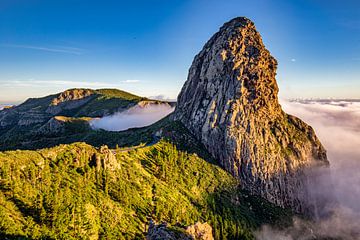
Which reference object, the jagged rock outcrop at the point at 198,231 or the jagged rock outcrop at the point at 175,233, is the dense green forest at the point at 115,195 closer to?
the jagged rock outcrop at the point at 198,231

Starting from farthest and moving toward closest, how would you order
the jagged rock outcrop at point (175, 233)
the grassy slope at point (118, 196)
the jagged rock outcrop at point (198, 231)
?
the grassy slope at point (118, 196)
the jagged rock outcrop at point (198, 231)
the jagged rock outcrop at point (175, 233)

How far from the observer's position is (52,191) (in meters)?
93.9

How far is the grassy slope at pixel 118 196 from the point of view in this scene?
81.8 m

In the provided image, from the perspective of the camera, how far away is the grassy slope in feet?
268

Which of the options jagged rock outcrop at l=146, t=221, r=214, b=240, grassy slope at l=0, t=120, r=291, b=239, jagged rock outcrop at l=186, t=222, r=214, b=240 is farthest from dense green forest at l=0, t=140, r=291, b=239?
jagged rock outcrop at l=146, t=221, r=214, b=240

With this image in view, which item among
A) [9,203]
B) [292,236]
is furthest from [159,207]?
[292,236]

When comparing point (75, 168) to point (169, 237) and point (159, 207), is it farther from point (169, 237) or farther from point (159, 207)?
point (169, 237)

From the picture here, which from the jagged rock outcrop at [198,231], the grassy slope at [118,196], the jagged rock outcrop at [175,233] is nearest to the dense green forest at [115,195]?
the grassy slope at [118,196]

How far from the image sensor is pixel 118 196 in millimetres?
115875

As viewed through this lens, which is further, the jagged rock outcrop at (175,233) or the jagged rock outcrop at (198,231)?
the jagged rock outcrop at (198,231)

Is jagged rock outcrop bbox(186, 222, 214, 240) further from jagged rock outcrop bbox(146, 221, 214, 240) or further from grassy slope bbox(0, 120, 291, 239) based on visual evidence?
grassy slope bbox(0, 120, 291, 239)

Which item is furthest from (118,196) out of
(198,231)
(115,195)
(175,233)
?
(175,233)

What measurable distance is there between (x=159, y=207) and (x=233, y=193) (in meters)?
78.4

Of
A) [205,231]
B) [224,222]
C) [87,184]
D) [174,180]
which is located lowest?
[224,222]
